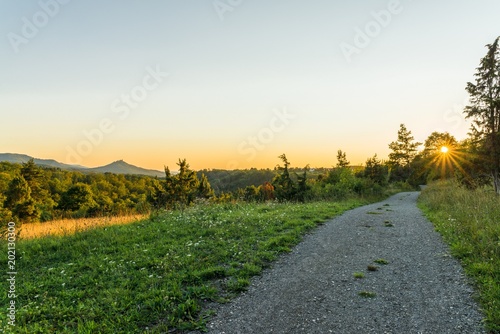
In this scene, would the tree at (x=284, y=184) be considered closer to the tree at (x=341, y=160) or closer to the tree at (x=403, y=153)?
the tree at (x=341, y=160)

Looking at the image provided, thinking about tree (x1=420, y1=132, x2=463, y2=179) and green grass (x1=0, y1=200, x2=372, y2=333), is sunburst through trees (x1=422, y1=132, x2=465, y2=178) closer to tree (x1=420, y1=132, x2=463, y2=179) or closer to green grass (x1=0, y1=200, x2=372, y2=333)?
tree (x1=420, y1=132, x2=463, y2=179)

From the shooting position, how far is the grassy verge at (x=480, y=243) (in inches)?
210

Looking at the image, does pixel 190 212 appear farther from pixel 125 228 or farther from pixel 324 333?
pixel 324 333

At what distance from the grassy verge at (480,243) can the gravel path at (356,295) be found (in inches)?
9.1

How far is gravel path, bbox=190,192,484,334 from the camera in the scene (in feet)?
15.8

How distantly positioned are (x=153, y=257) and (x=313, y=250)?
502 cm

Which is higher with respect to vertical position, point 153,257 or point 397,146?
point 397,146

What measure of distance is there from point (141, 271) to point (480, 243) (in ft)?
31.2

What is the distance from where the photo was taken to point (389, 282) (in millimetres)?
6520

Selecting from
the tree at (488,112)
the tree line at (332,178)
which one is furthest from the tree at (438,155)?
the tree at (488,112)

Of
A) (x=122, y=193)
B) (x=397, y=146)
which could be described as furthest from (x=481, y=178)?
(x=122, y=193)

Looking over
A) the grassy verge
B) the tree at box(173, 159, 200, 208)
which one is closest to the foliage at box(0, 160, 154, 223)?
the tree at box(173, 159, 200, 208)

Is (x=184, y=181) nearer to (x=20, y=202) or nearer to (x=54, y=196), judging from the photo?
(x=20, y=202)

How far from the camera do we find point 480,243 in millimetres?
8219
